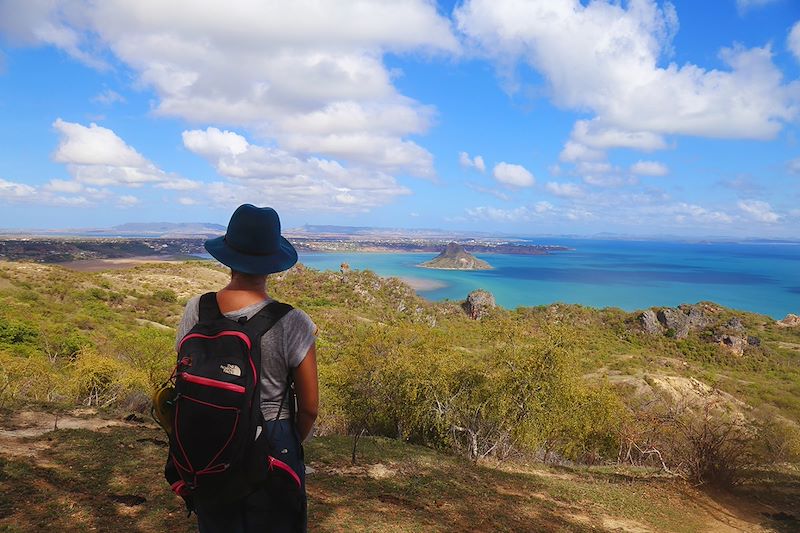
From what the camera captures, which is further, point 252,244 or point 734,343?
point 734,343

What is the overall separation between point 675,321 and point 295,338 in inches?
3541

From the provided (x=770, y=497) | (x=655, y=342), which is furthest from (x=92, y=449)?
(x=655, y=342)

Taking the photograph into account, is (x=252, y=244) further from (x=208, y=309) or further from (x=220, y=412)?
(x=220, y=412)

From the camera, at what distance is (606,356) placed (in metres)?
58.5

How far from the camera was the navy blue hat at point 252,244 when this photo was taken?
2.31 metres

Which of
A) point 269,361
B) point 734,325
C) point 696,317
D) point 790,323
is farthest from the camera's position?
point 790,323

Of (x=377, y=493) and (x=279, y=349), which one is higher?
(x=279, y=349)

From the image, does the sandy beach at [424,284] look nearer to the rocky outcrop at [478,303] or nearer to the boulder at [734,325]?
the rocky outcrop at [478,303]

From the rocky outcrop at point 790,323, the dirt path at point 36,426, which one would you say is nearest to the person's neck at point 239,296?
the dirt path at point 36,426

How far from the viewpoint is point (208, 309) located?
7.45ft

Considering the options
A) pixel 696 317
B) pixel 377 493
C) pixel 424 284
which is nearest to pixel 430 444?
pixel 377 493

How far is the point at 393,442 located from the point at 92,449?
846 centimetres

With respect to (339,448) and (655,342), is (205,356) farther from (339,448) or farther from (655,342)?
(655,342)

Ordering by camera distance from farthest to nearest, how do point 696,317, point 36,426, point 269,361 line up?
point 696,317 < point 36,426 < point 269,361
